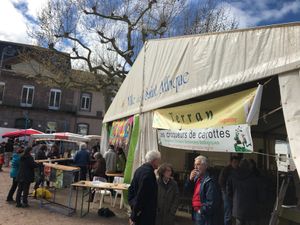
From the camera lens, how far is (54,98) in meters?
36.4

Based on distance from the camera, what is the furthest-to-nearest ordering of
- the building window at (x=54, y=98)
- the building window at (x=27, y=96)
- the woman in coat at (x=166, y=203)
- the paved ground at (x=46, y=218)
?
the building window at (x=54, y=98)
the building window at (x=27, y=96)
the paved ground at (x=46, y=218)
the woman in coat at (x=166, y=203)

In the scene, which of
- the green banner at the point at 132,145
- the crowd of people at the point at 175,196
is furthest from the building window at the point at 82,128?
the crowd of people at the point at 175,196

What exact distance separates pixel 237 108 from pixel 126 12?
14.9 metres

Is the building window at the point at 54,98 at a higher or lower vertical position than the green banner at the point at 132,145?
higher

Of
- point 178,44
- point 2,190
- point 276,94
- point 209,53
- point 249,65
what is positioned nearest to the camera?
point 249,65

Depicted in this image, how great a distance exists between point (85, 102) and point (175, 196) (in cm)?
3417

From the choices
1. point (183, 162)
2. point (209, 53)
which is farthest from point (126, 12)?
point (209, 53)

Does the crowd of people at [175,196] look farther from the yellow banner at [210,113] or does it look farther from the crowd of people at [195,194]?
the yellow banner at [210,113]

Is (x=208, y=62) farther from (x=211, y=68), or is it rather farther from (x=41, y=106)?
(x=41, y=106)

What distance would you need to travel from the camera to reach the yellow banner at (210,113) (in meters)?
4.70

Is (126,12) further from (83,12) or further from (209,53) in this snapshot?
(209,53)

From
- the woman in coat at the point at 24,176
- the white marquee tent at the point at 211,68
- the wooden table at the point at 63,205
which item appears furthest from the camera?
the woman in coat at the point at 24,176

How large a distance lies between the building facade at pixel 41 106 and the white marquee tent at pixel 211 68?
26752 mm

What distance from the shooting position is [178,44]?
6.99 meters
